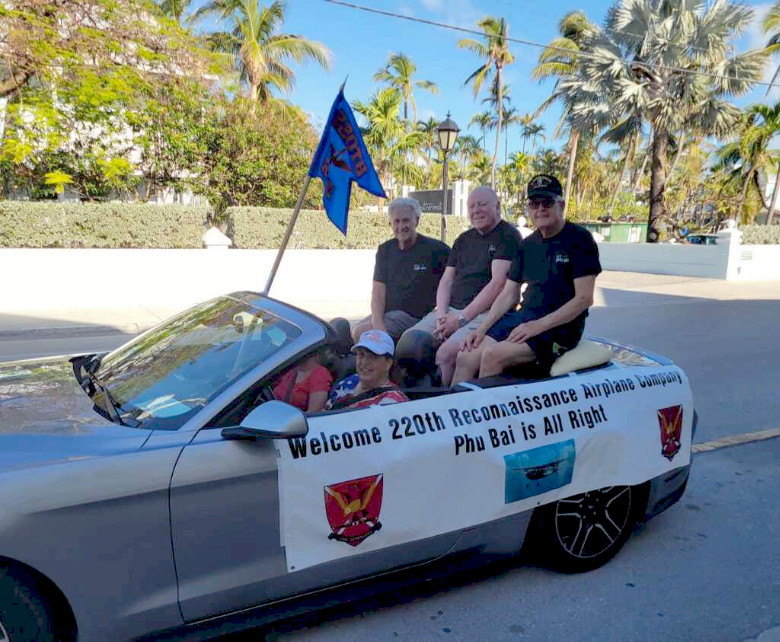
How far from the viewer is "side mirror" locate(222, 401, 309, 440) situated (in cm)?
207

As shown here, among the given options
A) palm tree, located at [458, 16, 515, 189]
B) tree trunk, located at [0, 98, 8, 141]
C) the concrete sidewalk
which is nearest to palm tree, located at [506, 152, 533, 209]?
palm tree, located at [458, 16, 515, 189]

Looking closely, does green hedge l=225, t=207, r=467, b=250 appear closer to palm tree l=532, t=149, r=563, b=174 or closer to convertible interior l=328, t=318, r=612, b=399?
convertible interior l=328, t=318, r=612, b=399

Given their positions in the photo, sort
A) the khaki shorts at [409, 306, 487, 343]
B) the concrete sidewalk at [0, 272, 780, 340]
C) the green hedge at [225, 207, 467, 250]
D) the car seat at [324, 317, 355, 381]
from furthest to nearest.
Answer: the green hedge at [225, 207, 467, 250] < the concrete sidewalk at [0, 272, 780, 340] < the khaki shorts at [409, 306, 487, 343] < the car seat at [324, 317, 355, 381]

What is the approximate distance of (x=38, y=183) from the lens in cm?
1546

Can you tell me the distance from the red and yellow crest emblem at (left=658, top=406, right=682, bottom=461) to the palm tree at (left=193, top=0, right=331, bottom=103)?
72.6ft

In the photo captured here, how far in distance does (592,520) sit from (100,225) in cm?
1364

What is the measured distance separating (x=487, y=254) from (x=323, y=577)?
101 inches

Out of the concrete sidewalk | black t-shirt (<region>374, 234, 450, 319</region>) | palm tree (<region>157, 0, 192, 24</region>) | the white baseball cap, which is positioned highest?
palm tree (<region>157, 0, 192, 24</region>)

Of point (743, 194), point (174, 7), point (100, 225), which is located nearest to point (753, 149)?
point (743, 194)

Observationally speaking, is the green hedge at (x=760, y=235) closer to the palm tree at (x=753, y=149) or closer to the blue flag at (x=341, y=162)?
the palm tree at (x=753, y=149)

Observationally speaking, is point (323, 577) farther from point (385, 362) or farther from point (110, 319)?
point (110, 319)

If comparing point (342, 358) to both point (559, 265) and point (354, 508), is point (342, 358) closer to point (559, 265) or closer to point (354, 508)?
point (354, 508)

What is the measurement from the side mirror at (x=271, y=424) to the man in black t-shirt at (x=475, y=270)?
1.79 meters

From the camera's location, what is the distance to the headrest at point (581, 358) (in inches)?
124
